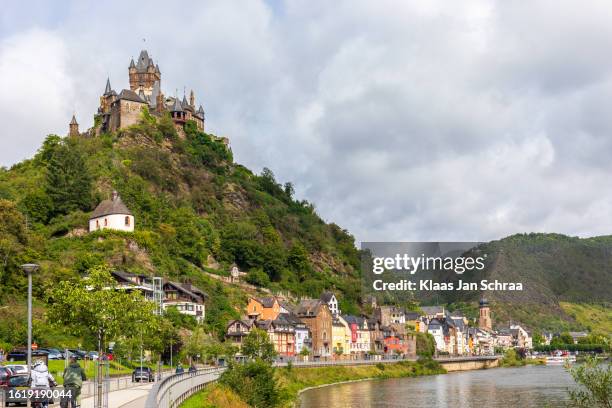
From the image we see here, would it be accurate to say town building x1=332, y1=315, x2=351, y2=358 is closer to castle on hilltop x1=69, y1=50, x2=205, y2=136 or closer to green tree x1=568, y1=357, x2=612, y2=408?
castle on hilltop x1=69, y1=50, x2=205, y2=136

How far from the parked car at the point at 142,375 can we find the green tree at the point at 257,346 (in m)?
27.8

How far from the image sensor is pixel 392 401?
2670 inches

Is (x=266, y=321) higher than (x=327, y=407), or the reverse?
(x=266, y=321)

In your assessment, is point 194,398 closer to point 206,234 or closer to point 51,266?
point 51,266

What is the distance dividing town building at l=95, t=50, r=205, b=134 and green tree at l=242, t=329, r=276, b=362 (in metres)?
50.4

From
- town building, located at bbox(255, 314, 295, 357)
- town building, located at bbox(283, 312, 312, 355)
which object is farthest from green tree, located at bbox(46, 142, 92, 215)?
town building, located at bbox(283, 312, 312, 355)

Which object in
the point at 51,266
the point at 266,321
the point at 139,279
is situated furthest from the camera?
the point at 266,321

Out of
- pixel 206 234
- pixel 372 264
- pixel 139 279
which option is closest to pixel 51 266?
pixel 139 279

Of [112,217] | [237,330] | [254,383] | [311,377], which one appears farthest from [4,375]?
[112,217]

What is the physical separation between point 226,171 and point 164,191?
73.0 ft

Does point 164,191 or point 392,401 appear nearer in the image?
point 392,401

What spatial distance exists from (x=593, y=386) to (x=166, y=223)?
282 ft

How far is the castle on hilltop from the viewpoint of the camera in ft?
416

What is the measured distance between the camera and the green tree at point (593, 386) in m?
25.2
